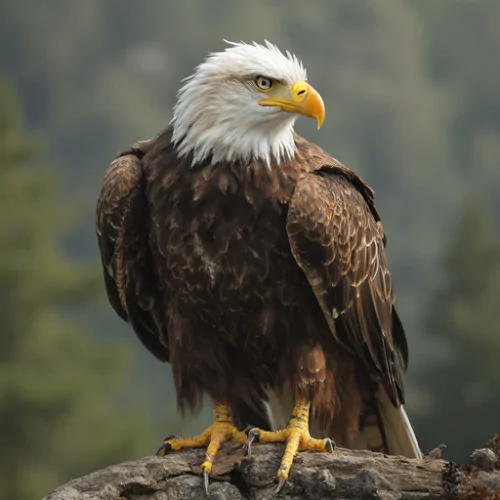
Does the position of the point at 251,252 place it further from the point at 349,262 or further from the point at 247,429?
the point at 247,429

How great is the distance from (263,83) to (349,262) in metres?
1.01

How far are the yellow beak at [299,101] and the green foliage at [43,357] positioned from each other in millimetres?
11883

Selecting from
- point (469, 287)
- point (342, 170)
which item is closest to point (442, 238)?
point (469, 287)

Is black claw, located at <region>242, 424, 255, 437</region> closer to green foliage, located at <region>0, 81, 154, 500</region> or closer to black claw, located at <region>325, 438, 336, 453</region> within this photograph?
black claw, located at <region>325, 438, 336, 453</region>

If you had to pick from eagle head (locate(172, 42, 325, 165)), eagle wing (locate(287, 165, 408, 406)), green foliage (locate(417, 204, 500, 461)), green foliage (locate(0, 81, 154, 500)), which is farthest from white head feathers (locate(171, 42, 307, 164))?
green foliage (locate(0, 81, 154, 500))

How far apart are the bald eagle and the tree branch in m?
0.11

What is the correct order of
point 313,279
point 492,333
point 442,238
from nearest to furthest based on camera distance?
1. point 313,279
2. point 492,333
3. point 442,238

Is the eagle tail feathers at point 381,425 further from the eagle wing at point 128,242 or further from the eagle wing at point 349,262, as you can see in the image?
the eagle wing at point 128,242

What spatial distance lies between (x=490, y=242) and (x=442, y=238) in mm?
19519

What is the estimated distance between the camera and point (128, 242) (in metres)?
5.66

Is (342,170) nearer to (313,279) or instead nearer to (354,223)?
(354,223)

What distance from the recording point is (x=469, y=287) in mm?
20422

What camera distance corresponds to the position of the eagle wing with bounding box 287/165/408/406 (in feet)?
17.3

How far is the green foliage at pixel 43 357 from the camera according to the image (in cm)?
1664
